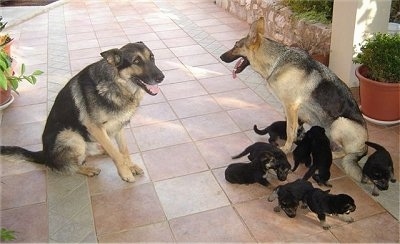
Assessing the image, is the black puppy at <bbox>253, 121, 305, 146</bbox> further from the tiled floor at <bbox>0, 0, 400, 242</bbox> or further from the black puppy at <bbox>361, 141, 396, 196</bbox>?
the black puppy at <bbox>361, 141, 396, 196</bbox>

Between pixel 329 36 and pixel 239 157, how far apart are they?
2494 mm

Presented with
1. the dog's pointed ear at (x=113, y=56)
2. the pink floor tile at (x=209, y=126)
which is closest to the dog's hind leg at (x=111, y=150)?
the dog's pointed ear at (x=113, y=56)

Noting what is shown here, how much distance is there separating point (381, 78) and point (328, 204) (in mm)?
1943

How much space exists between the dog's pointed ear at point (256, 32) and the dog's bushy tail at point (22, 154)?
221 centimetres

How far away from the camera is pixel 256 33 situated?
3.72 metres

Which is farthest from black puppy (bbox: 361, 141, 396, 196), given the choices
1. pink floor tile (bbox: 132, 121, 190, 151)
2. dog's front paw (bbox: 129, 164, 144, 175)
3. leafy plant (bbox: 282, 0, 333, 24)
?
leafy plant (bbox: 282, 0, 333, 24)

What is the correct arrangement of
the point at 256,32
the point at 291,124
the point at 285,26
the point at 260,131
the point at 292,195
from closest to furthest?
the point at 292,195 → the point at 256,32 → the point at 291,124 → the point at 260,131 → the point at 285,26

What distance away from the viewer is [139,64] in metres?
3.26

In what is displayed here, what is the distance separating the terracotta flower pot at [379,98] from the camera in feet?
13.6

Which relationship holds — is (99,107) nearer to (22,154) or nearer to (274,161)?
(22,154)

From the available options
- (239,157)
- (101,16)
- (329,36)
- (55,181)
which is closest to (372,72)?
(329,36)

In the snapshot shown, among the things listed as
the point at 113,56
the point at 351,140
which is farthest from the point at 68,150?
the point at 351,140

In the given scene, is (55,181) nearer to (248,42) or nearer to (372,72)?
(248,42)

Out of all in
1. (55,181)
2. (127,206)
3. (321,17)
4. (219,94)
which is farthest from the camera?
(321,17)
